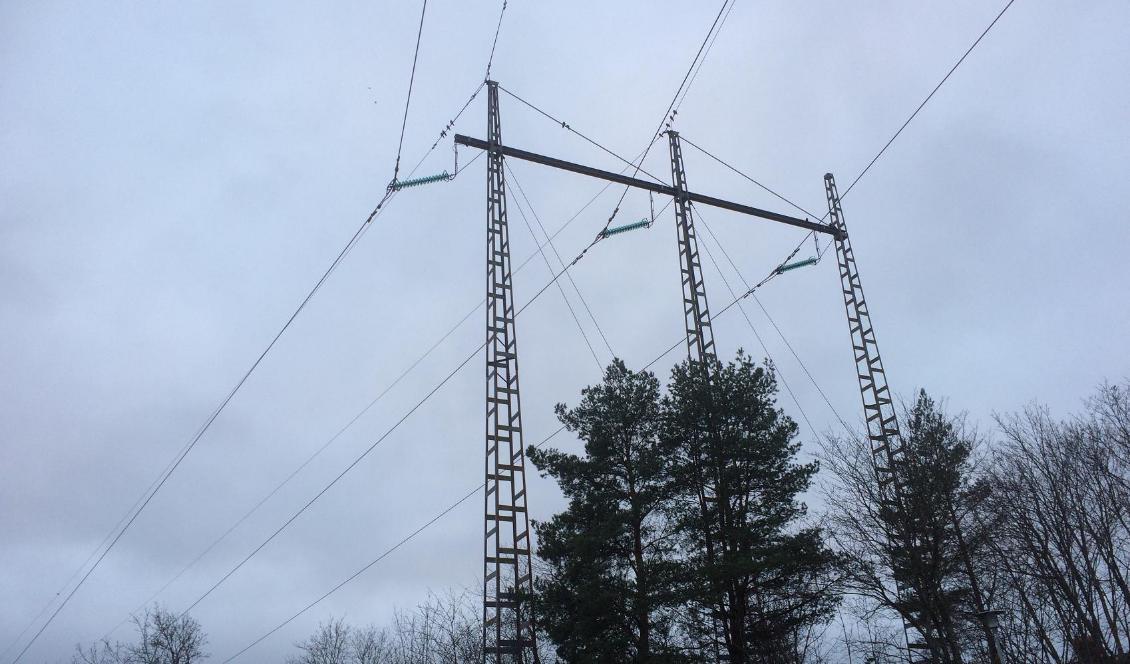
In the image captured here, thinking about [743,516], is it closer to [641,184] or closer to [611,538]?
[611,538]

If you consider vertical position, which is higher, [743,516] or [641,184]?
[641,184]

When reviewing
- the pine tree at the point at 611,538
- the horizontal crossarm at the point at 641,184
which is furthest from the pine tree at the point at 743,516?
the horizontal crossarm at the point at 641,184

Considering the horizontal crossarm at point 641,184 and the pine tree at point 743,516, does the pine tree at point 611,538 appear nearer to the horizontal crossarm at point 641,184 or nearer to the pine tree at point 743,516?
the pine tree at point 743,516

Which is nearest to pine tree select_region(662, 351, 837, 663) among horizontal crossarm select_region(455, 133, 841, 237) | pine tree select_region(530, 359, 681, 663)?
pine tree select_region(530, 359, 681, 663)

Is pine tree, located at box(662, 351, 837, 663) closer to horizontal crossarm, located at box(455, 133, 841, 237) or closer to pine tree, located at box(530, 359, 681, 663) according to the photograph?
pine tree, located at box(530, 359, 681, 663)

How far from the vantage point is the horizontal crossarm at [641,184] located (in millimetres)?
27867

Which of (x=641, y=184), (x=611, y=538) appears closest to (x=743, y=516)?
(x=611, y=538)

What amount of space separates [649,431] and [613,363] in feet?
10.7

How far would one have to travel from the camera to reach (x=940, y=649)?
23797 mm

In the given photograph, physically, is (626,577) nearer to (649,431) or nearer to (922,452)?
(649,431)

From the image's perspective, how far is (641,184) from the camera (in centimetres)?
2983

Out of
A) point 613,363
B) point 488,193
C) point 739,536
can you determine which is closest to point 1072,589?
point 739,536

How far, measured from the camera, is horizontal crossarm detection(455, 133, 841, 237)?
2787 centimetres

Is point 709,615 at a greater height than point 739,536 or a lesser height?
lesser
